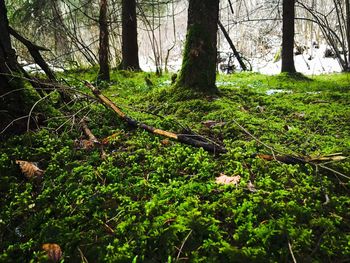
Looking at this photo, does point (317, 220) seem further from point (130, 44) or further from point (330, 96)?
point (130, 44)

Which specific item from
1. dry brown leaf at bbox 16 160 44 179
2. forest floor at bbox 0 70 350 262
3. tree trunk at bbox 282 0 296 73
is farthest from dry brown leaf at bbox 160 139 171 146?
tree trunk at bbox 282 0 296 73

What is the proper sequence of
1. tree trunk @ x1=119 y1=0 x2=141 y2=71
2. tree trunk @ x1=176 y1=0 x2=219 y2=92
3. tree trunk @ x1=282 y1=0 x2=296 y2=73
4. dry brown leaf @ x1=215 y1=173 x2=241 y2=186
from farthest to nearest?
tree trunk @ x1=119 y1=0 x2=141 y2=71 < tree trunk @ x1=282 y1=0 x2=296 y2=73 < tree trunk @ x1=176 y1=0 x2=219 y2=92 < dry brown leaf @ x1=215 y1=173 x2=241 y2=186

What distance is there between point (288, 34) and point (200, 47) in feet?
13.4

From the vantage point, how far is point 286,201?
147cm

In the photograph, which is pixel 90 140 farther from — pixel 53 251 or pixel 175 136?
pixel 53 251

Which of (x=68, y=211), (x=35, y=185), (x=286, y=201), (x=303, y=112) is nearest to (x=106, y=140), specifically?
(x=35, y=185)

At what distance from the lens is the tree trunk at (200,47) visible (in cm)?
353

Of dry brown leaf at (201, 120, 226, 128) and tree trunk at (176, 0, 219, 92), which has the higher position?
tree trunk at (176, 0, 219, 92)

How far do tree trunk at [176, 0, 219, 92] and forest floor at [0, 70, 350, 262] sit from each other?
1.16 metres

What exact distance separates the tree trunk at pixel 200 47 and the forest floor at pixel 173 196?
3.82 feet

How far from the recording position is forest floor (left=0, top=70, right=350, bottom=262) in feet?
3.89

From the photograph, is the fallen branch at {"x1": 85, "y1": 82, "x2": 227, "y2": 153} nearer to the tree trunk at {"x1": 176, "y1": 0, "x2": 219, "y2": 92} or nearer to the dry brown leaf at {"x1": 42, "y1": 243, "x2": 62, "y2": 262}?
the dry brown leaf at {"x1": 42, "y1": 243, "x2": 62, "y2": 262}

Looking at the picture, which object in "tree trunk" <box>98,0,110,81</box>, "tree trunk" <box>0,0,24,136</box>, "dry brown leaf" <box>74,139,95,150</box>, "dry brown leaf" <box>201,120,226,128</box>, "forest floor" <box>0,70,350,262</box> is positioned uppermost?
"tree trunk" <box>98,0,110,81</box>

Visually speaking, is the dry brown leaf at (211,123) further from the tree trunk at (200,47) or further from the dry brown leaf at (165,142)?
the tree trunk at (200,47)
